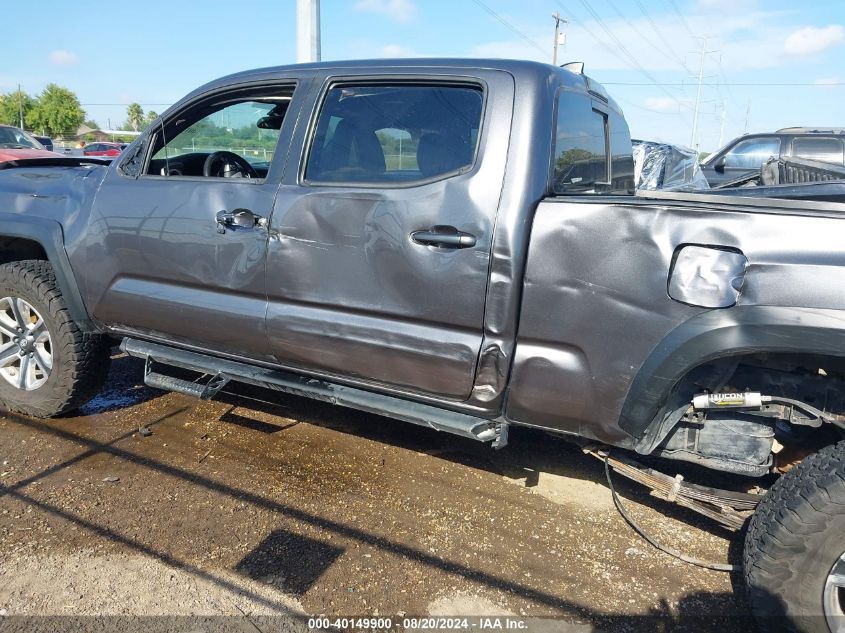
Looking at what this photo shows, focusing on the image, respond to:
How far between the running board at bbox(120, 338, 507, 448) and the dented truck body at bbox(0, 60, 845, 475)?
13 millimetres

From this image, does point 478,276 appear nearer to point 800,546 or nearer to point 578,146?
point 578,146

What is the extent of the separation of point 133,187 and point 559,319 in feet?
7.45

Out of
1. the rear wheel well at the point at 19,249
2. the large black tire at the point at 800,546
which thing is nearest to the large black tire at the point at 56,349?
the rear wheel well at the point at 19,249

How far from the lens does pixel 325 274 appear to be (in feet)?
9.04

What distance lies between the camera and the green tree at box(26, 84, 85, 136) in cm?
7262

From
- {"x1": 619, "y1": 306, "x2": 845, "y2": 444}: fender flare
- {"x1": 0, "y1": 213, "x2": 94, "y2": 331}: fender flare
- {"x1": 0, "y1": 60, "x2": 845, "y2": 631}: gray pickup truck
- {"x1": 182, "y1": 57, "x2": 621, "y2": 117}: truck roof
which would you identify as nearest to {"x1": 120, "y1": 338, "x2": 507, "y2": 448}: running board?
{"x1": 0, "y1": 60, "x2": 845, "y2": 631}: gray pickup truck

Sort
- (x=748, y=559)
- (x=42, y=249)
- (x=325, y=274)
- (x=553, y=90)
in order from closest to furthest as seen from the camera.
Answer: (x=748, y=559) → (x=553, y=90) → (x=325, y=274) → (x=42, y=249)

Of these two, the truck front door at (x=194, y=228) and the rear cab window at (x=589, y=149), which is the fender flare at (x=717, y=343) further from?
the truck front door at (x=194, y=228)

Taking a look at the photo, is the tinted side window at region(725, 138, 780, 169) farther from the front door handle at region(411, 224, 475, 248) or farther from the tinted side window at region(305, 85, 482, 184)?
the front door handle at region(411, 224, 475, 248)

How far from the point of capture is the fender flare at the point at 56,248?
3.42 meters

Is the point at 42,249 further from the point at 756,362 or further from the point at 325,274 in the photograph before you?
the point at 756,362

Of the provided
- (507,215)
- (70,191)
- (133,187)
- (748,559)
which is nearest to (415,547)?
(748,559)

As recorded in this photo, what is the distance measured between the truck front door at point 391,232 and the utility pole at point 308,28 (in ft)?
15.1

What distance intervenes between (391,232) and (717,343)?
4.18 ft
